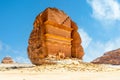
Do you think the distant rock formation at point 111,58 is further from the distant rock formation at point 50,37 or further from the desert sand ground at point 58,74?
the desert sand ground at point 58,74

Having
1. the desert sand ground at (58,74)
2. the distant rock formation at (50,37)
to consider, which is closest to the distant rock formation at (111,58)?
the distant rock formation at (50,37)

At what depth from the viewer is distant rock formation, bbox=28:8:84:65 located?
64.2 feet

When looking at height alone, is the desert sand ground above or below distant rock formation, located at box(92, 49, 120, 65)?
below

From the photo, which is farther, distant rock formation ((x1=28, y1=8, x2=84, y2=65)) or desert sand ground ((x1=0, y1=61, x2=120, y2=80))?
distant rock formation ((x1=28, y1=8, x2=84, y2=65))

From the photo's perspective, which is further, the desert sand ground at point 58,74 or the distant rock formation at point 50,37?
the distant rock formation at point 50,37

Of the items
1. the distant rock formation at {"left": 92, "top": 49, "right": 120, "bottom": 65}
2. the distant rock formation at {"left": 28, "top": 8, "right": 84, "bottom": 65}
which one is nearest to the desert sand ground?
the distant rock formation at {"left": 28, "top": 8, "right": 84, "bottom": 65}

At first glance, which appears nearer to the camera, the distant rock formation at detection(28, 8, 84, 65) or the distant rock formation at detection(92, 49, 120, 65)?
the distant rock formation at detection(28, 8, 84, 65)

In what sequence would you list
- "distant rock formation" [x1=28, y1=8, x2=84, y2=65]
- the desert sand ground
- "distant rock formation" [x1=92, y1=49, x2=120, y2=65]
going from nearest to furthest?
the desert sand ground
"distant rock formation" [x1=28, y1=8, x2=84, y2=65]
"distant rock formation" [x1=92, y1=49, x2=120, y2=65]

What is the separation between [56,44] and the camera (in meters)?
20.2

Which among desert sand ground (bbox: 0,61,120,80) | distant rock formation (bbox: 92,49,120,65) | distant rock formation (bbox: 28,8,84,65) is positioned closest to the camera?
desert sand ground (bbox: 0,61,120,80)

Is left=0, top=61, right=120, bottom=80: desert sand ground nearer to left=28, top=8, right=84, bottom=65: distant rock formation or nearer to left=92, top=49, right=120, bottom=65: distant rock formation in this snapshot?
left=28, top=8, right=84, bottom=65: distant rock formation

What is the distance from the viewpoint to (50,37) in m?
19.9

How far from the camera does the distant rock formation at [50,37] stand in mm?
19562

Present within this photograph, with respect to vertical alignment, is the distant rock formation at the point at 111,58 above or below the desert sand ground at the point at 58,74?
above
